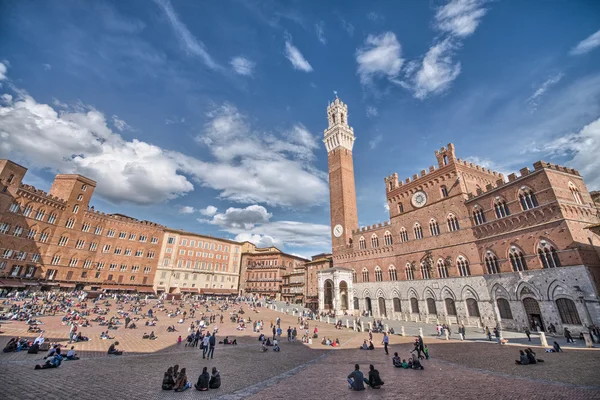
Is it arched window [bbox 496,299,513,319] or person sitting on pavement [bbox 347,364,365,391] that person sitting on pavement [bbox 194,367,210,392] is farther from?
arched window [bbox 496,299,513,319]

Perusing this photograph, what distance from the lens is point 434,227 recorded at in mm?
35375

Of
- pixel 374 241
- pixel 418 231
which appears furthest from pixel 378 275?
pixel 418 231

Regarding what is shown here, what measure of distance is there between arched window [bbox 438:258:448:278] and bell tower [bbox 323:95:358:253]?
1841cm

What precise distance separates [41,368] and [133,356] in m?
4.50

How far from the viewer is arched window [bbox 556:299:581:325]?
21.1 meters

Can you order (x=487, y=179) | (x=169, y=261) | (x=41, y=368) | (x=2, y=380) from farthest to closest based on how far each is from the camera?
(x=169, y=261)
(x=487, y=179)
(x=41, y=368)
(x=2, y=380)

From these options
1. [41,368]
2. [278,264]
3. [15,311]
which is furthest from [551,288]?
[278,264]

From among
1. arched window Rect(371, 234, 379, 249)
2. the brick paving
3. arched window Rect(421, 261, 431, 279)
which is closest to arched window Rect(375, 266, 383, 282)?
arched window Rect(371, 234, 379, 249)

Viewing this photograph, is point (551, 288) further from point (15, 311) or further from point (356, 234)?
point (15, 311)

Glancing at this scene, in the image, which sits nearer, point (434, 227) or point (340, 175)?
point (434, 227)

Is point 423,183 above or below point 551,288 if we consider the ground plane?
above

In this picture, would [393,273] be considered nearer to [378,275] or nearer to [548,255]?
[378,275]

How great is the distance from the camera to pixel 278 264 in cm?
6925

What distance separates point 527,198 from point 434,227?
11.3 meters
